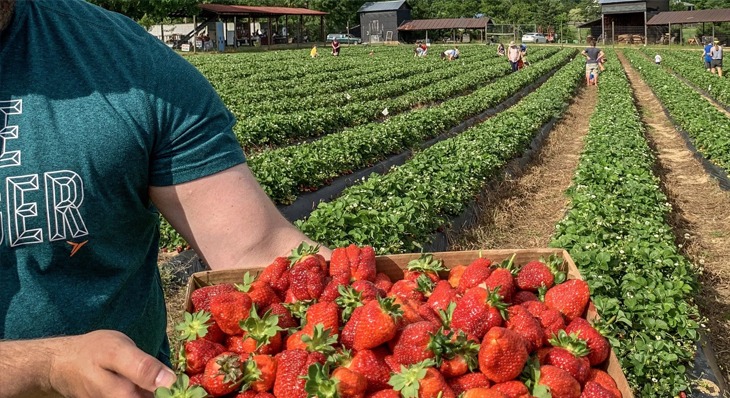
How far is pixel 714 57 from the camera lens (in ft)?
92.1

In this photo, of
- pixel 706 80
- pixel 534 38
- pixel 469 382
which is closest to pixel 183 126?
pixel 469 382

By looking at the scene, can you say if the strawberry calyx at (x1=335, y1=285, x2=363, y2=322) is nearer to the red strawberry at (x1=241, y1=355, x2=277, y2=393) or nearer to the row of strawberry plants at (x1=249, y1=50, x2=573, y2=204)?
the red strawberry at (x1=241, y1=355, x2=277, y2=393)

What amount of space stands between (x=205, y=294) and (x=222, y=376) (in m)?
0.47

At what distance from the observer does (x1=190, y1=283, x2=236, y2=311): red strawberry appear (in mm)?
2057

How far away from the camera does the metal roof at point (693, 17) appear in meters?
55.6

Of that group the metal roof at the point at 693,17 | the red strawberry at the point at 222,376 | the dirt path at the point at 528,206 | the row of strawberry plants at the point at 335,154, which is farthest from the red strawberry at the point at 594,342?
the metal roof at the point at 693,17

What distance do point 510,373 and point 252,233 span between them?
1.06 meters

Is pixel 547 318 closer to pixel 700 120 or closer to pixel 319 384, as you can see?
pixel 319 384

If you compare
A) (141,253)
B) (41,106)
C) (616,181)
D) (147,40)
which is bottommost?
(616,181)

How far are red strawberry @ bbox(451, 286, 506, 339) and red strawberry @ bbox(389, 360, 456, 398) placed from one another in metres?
0.23

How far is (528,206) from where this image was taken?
9406 mm

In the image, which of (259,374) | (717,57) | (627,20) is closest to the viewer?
(259,374)

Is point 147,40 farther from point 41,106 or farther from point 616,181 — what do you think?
point 616,181

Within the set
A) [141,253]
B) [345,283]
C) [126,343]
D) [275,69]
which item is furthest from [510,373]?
[275,69]
